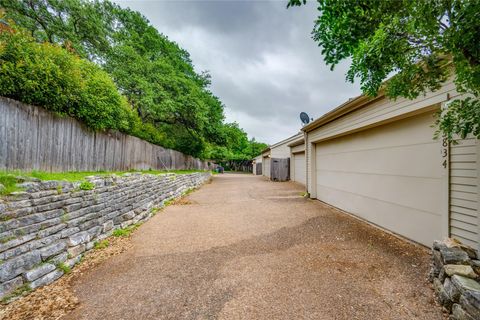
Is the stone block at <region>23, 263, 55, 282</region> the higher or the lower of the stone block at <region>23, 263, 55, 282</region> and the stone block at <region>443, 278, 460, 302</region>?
the lower

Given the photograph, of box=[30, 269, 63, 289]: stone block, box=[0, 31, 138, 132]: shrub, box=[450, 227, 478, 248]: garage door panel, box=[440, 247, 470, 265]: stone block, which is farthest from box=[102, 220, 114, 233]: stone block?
box=[450, 227, 478, 248]: garage door panel

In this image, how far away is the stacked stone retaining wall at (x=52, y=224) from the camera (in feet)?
6.77

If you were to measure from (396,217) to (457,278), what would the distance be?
2238 mm

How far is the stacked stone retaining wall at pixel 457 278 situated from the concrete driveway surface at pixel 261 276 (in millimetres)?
148

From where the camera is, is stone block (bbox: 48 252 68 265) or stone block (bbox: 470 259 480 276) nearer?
stone block (bbox: 470 259 480 276)

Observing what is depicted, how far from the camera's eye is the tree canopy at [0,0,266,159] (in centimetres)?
980

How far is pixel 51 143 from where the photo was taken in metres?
3.78

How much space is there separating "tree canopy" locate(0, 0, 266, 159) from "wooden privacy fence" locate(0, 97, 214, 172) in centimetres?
184

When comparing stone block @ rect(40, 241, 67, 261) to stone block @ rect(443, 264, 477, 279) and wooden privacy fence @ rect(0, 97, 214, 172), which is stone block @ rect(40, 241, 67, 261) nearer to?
wooden privacy fence @ rect(0, 97, 214, 172)

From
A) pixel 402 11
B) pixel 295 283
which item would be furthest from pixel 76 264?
pixel 402 11

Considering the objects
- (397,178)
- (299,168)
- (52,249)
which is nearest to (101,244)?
(52,249)

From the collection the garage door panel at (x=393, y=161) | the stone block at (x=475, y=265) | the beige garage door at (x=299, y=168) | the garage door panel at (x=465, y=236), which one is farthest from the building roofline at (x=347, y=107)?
the beige garage door at (x=299, y=168)

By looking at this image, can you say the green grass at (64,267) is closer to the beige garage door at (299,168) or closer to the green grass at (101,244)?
the green grass at (101,244)

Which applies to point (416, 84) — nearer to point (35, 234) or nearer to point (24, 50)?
point (35, 234)
